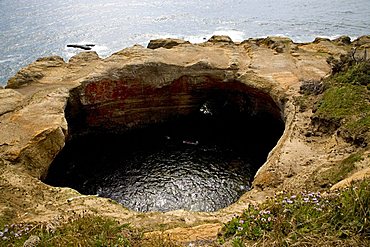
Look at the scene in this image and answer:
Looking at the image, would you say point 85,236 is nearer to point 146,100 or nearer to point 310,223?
point 310,223

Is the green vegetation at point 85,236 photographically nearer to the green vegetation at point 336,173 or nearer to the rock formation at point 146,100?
the rock formation at point 146,100

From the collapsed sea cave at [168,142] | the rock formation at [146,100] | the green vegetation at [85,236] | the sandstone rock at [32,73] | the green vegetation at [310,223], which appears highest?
the green vegetation at [310,223]

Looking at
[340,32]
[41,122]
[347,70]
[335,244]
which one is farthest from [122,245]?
[340,32]

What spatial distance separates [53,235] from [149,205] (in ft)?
56.1

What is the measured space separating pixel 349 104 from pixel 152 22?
61533mm

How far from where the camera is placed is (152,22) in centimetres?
7794

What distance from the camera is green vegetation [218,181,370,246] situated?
21.7ft

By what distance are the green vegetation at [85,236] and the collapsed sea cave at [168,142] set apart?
1602cm

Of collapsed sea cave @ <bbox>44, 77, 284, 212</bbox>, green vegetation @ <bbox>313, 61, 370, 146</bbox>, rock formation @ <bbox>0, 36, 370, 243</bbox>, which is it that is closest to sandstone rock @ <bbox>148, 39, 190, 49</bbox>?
rock formation @ <bbox>0, 36, 370, 243</bbox>

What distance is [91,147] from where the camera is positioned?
33.4 m

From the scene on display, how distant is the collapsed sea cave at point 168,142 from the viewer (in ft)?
88.1

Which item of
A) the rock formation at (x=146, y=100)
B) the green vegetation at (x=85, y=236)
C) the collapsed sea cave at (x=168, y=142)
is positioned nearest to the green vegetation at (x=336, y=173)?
the rock formation at (x=146, y=100)

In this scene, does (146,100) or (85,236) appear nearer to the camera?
(85,236)

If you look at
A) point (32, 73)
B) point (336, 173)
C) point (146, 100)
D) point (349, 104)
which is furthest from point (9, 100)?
point (349, 104)
